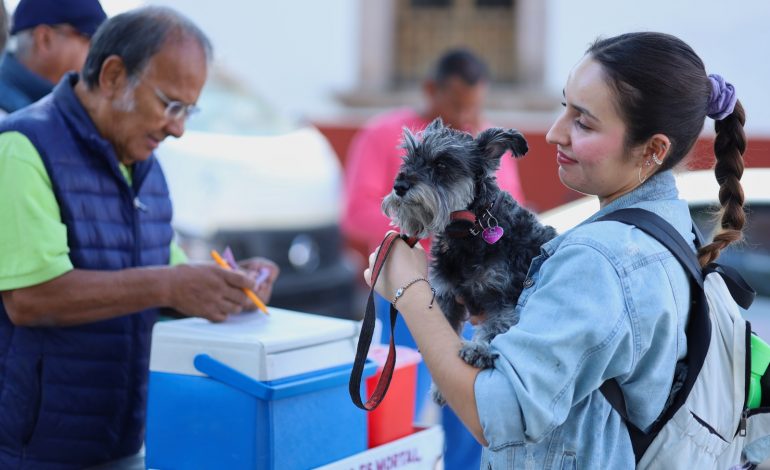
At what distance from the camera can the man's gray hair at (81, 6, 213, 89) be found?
2357mm

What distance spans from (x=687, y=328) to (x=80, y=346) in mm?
1503

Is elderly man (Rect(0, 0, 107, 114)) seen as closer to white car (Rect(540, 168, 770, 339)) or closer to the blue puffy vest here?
the blue puffy vest

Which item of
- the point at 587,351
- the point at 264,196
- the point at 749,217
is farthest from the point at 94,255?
the point at 264,196

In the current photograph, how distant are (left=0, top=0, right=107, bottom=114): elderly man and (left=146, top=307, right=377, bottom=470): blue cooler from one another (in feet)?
3.31

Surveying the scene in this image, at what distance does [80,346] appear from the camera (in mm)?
2260

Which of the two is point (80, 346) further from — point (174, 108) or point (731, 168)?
point (731, 168)

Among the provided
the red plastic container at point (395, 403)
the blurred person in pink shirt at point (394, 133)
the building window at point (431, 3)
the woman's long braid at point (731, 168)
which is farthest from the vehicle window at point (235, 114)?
→ the woman's long braid at point (731, 168)

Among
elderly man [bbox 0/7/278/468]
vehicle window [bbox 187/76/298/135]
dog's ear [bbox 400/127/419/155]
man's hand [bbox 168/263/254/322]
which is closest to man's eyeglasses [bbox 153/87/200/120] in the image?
elderly man [bbox 0/7/278/468]

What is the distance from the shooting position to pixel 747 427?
5.57 ft

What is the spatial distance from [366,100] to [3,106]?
723 cm

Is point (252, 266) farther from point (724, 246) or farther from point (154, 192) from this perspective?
point (724, 246)

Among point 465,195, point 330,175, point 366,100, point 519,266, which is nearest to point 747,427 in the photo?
point 519,266

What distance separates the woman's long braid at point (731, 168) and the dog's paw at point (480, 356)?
556 mm

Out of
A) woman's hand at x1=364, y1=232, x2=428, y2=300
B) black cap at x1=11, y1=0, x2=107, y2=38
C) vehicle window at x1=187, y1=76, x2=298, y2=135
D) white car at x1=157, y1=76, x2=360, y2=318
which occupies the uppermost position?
black cap at x1=11, y1=0, x2=107, y2=38
